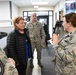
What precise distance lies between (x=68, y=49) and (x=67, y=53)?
1.8 inches

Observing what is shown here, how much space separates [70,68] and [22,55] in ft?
3.63

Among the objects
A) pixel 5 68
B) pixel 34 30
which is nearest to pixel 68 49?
pixel 5 68

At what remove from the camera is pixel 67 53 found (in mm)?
1758

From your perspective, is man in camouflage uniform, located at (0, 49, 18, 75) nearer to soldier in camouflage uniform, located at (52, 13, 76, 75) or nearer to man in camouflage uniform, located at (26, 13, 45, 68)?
soldier in camouflage uniform, located at (52, 13, 76, 75)

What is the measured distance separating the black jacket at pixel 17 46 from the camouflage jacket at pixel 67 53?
96 centimetres

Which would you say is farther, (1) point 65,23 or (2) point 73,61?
(1) point 65,23

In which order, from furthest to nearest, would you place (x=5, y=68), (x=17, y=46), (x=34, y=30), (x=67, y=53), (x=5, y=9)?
(x=5, y=9), (x=34, y=30), (x=17, y=46), (x=67, y=53), (x=5, y=68)

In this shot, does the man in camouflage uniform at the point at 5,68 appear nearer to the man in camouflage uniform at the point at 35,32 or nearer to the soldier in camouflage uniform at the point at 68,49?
the soldier in camouflage uniform at the point at 68,49

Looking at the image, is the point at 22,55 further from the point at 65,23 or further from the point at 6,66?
the point at 6,66

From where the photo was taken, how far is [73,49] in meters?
1.74

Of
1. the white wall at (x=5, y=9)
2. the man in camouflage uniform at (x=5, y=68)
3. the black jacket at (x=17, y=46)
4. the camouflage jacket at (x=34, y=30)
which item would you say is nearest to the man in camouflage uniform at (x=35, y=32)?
the camouflage jacket at (x=34, y=30)

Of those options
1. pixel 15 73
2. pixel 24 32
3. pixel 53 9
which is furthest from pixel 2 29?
pixel 53 9

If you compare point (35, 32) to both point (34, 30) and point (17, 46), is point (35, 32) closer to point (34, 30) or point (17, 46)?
point (34, 30)

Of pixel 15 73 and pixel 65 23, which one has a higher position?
pixel 65 23
